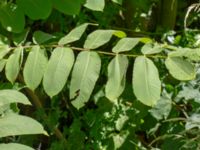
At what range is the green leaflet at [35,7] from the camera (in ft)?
5.12

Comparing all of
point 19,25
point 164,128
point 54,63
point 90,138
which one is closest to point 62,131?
point 90,138

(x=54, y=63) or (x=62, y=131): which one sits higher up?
(x=54, y=63)

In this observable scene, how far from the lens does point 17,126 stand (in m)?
0.96

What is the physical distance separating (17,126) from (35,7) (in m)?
0.67

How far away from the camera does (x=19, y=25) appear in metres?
1.59

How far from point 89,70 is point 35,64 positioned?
16cm

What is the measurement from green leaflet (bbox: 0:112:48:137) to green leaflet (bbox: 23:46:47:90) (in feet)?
1.26

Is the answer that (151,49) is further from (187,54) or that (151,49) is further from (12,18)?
(12,18)

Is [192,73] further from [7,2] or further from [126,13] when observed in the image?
[126,13]

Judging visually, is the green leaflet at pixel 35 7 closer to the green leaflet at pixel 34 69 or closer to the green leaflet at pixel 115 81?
the green leaflet at pixel 34 69

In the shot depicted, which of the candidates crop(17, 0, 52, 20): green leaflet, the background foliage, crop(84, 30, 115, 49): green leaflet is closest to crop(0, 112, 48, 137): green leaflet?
the background foliage

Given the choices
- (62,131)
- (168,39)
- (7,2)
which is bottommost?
(62,131)

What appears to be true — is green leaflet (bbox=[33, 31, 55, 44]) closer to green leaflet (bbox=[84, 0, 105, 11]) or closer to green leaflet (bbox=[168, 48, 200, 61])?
green leaflet (bbox=[84, 0, 105, 11])

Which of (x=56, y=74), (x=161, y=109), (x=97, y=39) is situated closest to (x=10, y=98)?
(x=56, y=74)
